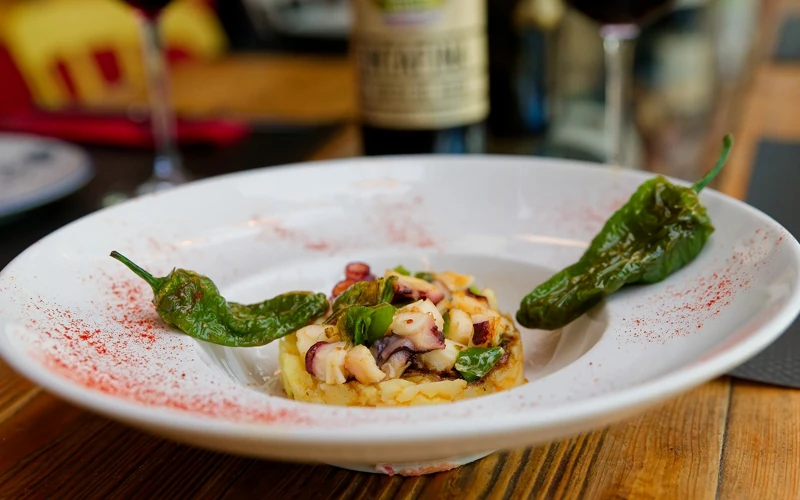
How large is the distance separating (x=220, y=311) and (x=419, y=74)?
0.82 m

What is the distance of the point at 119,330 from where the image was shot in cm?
90

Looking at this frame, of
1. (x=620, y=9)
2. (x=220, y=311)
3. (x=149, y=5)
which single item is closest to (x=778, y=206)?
(x=620, y=9)

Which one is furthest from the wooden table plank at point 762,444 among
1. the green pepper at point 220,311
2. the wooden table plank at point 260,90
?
the wooden table plank at point 260,90

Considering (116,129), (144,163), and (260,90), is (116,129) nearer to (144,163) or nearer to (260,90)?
(144,163)

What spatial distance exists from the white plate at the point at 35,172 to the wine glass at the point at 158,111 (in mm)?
143

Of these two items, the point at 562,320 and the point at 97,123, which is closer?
the point at 562,320

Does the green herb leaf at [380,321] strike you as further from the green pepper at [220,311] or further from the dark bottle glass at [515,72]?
the dark bottle glass at [515,72]

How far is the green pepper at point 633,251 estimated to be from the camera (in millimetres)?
989

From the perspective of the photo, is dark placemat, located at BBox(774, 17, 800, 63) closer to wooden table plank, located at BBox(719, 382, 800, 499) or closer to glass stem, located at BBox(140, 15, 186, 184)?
glass stem, located at BBox(140, 15, 186, 184)

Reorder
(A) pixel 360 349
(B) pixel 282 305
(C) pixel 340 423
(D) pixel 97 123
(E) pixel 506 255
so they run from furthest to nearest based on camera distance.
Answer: (D) pixel 97 123 → (E) pixel 506 255 → (B) pixel 282 305 → (A) pixel 360 349 → (C) pixel 340 423

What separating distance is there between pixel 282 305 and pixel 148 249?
0.71 feet

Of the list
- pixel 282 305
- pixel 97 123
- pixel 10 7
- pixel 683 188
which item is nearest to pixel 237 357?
pixel 282 305

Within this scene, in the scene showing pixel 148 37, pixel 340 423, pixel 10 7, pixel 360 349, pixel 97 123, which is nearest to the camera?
pixel 340 423

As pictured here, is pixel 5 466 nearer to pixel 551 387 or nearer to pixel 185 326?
pixel 185 326
